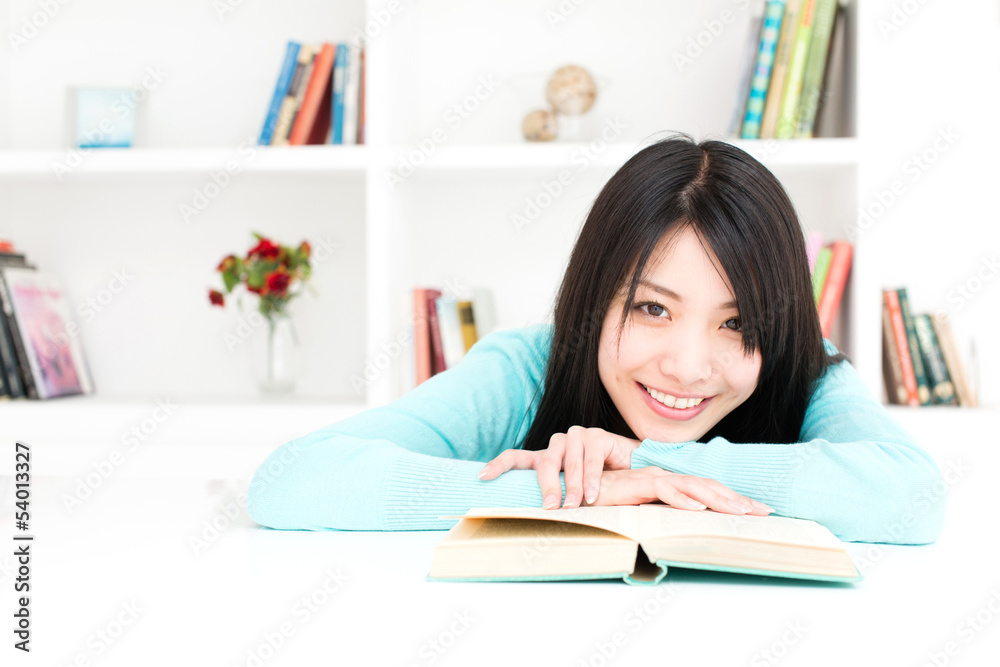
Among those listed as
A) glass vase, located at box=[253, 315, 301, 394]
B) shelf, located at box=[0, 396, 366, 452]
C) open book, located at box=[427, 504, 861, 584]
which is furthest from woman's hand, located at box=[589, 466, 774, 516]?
glass vase, located at box=[253, 315, 301, 394]

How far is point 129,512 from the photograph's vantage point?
2.81 ft

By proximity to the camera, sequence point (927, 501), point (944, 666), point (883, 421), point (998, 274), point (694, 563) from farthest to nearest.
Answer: point (998, 274) < point (883, 421) < point (927, 501) < point (694, 563) < point (944, 666)

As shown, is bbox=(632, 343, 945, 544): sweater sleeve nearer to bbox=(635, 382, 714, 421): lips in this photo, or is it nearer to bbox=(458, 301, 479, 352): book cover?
bbox=(635, 382, 714, 421): lips

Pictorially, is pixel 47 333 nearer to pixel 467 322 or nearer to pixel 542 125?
pixel 467 322

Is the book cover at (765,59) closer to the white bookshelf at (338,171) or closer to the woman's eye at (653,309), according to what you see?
the white bookshelf at (338,171)

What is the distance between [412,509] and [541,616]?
299 mm

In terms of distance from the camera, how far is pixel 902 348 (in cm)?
172

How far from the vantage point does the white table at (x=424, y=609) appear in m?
0.46

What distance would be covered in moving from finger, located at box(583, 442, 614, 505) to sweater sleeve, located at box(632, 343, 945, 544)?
4cm

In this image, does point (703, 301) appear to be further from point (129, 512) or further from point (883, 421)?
point (129, 512)

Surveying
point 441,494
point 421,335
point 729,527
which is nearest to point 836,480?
point 729,527

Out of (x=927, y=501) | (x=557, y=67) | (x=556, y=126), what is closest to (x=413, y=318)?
(x=556, y=126)

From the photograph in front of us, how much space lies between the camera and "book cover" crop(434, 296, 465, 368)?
1.80m

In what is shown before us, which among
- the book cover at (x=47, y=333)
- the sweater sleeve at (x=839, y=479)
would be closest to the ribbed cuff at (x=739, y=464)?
the sweater sleeve at (x=839, y=479)
